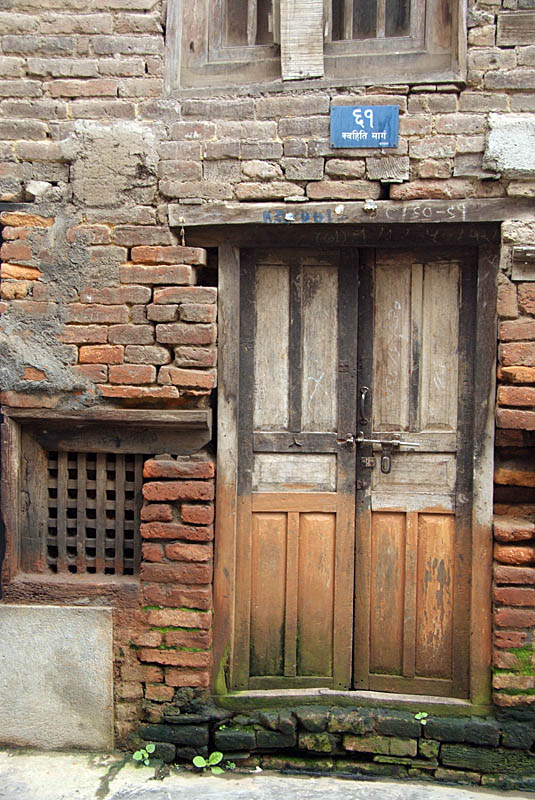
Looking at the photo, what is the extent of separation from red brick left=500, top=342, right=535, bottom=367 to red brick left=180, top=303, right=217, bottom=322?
1411 mm

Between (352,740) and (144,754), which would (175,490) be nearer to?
(144,754)

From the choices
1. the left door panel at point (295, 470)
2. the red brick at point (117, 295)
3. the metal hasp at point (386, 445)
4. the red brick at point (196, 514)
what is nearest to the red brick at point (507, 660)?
the left door panel at point (295, 470)

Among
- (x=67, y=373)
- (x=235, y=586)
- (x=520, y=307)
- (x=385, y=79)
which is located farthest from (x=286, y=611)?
(x=385, y=79)

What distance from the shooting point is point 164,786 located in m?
3.15

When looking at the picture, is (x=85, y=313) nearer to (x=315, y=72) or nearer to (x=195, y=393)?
(x=195, y=393)

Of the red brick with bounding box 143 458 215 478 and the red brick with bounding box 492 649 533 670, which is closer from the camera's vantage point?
the red brick with bounding box 492 649 533 670

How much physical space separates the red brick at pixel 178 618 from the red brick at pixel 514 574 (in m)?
1.43

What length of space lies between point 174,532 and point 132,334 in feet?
3.30

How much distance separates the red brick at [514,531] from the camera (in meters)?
3.24

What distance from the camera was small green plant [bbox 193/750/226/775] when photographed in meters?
3.29

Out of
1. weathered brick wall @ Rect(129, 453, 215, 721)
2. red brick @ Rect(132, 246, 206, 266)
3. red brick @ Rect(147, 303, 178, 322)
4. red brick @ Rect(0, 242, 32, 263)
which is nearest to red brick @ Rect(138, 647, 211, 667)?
weathered brick wall @ Rect(129, 453, 215, 721)

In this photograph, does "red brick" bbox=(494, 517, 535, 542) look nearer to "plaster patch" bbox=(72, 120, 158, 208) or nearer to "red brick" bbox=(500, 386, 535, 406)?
"red brick" bbox=(500, 386, 535, 406)

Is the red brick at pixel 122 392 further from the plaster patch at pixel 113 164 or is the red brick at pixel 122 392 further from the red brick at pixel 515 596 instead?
the red brick at pixel 515 596

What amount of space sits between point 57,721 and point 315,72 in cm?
347
